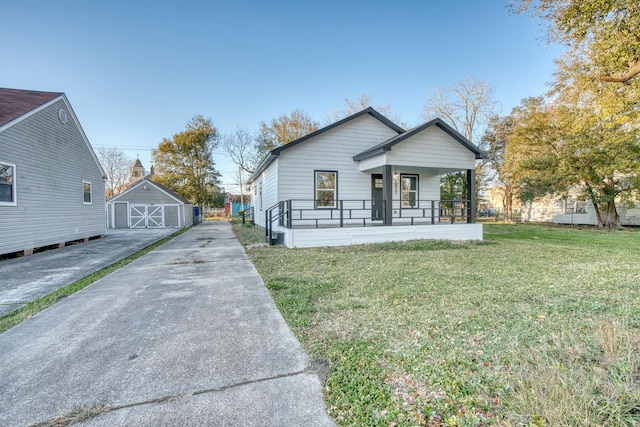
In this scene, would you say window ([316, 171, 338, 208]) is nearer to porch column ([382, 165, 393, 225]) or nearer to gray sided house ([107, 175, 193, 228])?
porch column ([382, 165, 393, 225])

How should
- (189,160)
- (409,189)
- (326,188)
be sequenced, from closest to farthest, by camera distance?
(326,188) → (409,189) → (189,160)

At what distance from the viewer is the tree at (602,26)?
208 inches

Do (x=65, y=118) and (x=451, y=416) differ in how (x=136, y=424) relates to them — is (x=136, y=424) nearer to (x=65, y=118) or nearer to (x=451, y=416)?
(x=451, y=416)

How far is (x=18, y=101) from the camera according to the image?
9.63 meters

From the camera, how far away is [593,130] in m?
15.9

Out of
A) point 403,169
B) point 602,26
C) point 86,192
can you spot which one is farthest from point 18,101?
point 602,26

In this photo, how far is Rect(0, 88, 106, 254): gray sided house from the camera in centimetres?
827

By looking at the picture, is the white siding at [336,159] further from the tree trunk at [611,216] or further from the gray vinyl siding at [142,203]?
the tree trunk at [611,216]

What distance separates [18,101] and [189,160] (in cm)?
2129

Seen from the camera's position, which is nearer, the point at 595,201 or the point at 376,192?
the point at 376,192

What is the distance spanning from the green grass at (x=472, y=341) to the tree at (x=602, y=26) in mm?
4455

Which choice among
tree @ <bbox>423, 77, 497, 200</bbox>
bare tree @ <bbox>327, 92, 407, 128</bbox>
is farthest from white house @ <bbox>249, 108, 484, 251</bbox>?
bare tree @ <bbox>327, 92, 407, 128</bbox>

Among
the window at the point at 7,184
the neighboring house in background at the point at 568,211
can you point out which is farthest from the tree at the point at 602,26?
the neighboring house in background at the point at 568,211

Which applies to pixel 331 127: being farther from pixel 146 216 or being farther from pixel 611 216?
pixel 611 216
